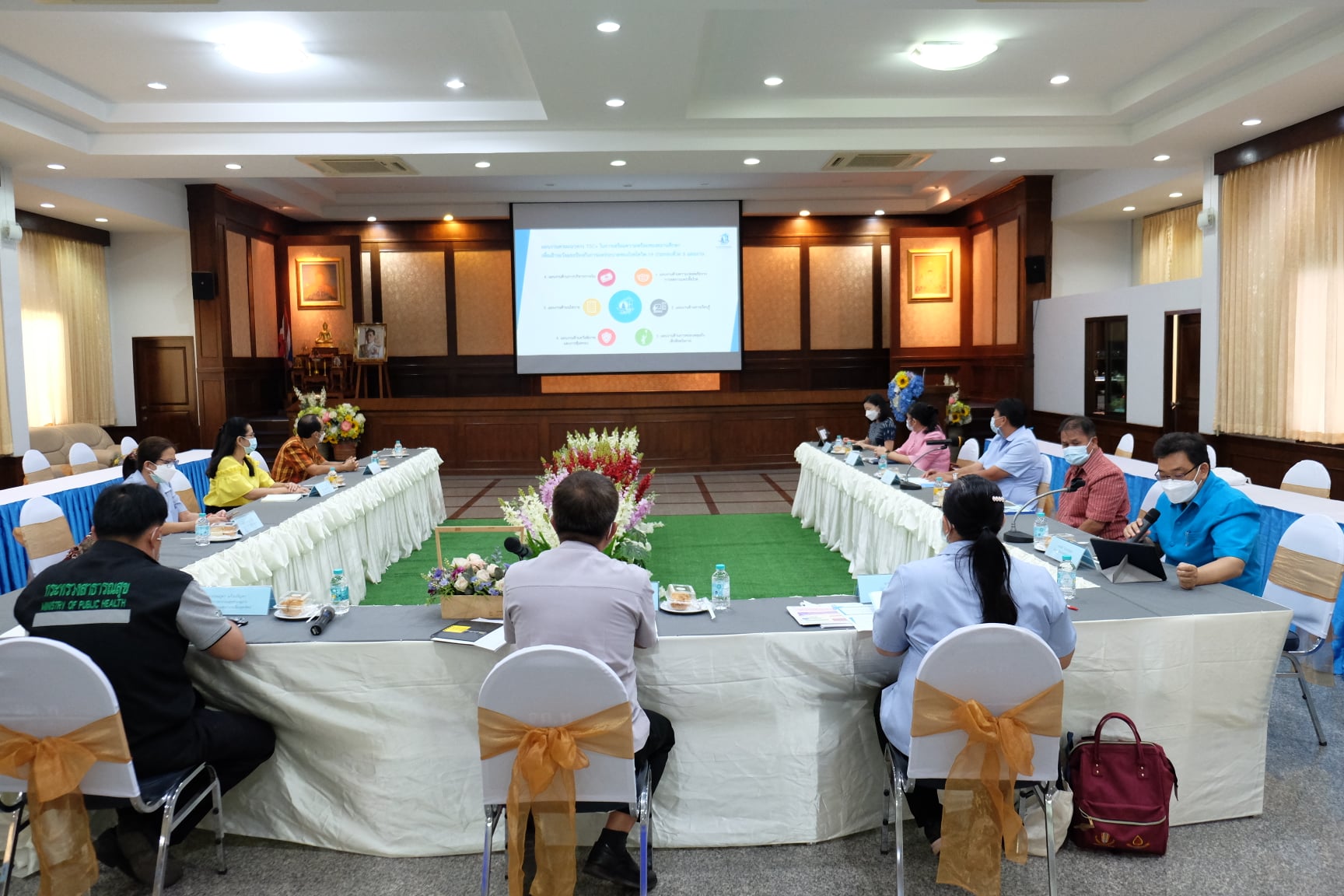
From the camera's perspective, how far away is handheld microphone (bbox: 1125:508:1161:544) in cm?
327

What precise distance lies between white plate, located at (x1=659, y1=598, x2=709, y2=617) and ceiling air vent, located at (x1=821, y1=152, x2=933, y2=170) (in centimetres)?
578

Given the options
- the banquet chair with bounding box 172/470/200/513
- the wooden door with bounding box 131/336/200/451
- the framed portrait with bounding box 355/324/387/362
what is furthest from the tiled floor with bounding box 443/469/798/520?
the wooden door with bounding box 131/336/200/451

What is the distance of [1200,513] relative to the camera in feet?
10.7

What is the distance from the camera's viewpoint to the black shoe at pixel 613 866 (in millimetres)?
2262

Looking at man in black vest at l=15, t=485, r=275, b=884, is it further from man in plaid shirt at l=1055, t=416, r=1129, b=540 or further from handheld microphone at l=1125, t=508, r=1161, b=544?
man in plaid shirt at l=1055, t=416, r=1129, b=540

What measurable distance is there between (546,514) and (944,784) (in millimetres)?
2070

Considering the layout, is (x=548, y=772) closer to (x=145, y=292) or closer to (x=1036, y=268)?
(x=1036, y=268)

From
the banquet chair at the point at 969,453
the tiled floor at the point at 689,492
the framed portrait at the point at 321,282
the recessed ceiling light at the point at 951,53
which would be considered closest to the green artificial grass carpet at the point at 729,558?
the tiled floor at the point at 689,492

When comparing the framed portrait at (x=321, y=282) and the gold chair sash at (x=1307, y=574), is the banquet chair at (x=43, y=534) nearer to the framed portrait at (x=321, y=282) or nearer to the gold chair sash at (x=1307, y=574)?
the gold chair sash at (x=1307, y=574)

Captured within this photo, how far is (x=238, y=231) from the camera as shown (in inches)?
435

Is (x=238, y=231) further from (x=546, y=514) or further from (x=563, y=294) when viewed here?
(x=546, y=514)

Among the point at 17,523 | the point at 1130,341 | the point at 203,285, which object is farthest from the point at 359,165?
the point at 1130,341

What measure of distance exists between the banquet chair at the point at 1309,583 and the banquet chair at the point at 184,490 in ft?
16.9

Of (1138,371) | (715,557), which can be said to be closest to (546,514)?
(715,557)
